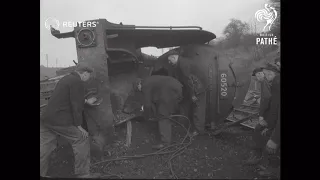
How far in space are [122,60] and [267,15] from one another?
2.16 meters

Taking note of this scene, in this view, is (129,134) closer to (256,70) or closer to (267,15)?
(256,70)

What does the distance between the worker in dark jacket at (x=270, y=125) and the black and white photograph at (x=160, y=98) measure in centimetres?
1

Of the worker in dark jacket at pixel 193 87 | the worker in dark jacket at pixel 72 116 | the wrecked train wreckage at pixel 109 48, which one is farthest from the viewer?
the worker in dark jacket at pixel 193 87

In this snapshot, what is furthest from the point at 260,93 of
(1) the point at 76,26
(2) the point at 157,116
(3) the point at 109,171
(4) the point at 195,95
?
(1) the point at 76,26

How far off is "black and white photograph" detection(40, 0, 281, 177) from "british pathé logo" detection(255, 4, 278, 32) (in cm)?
1

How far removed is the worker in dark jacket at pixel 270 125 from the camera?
3.20m

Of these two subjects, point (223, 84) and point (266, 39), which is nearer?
point (266, 39)

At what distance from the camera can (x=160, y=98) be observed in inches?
134

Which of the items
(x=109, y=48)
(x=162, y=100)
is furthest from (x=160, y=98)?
(x=109, y=48)

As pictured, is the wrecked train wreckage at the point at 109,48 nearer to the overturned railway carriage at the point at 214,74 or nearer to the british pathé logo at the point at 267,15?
the overturned railway carriage at the point at 214,74

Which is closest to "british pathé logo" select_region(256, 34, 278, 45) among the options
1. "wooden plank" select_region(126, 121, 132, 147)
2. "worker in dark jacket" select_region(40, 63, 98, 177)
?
"wooden plank" select_region(126, 121, 132, 147)

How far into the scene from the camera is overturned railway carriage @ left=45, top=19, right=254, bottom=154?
330 centimetres

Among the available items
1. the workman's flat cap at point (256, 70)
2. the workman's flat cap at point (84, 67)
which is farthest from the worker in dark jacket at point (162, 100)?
the workman's flat cap at point (256, 70)

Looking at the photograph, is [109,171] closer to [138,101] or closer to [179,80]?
[138,101]
